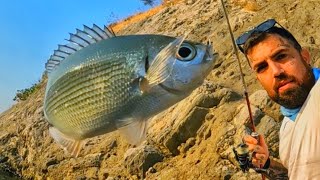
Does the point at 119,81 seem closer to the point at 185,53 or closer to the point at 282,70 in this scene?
the point at 185,53

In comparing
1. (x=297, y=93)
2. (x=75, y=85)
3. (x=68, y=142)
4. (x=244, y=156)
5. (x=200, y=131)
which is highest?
(x=75, y=85)

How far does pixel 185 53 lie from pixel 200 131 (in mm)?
5982

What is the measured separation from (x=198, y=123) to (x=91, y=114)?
19.6 ft

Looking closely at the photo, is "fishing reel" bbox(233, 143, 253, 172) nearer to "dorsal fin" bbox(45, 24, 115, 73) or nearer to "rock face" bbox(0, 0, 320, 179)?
"dorsal fin" bbox(45, 24, 115, 73)

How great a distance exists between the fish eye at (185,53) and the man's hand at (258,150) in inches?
38.2

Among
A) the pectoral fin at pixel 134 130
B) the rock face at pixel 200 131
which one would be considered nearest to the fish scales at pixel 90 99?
the pectoral fin at pixel 134 130

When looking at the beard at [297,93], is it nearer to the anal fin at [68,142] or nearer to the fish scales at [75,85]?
the fish scales at [75,85]

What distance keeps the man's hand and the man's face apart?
623mm

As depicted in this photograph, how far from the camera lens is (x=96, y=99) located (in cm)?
303

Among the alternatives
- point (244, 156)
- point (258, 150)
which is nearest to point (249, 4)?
point (244, 156)

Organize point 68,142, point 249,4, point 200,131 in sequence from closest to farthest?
point 68,142
point 200,131
point 249,4

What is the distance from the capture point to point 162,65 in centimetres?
287

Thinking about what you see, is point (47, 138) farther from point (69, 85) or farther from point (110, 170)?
point (69, 85)

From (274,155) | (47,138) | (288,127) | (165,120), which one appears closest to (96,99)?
(288,127)
